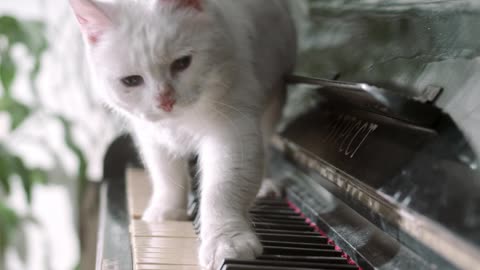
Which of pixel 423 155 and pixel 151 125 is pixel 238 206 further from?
pixel 423 155

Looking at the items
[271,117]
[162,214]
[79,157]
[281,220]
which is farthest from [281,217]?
[79,157]

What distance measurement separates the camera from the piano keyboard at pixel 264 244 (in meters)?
0.98

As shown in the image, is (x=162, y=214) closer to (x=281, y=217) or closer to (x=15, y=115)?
(x=281, y=217)

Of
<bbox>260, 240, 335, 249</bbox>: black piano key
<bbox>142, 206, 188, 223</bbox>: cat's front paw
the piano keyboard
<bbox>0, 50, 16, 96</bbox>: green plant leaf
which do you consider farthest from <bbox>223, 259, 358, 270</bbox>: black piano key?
<bbox>0, 50, 16, 96</bbox>: green plant leaf

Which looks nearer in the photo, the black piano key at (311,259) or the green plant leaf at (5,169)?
the black piano key at (311,259)

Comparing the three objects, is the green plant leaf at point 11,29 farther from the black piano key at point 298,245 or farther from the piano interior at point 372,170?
the black piano key at point 298,245

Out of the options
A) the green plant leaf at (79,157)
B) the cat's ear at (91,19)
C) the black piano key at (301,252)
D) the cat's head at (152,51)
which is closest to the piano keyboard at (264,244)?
the black piano key at (301,252)

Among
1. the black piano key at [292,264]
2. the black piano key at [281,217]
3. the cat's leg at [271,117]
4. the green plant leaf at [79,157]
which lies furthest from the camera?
the green plant leaf at [79,157]

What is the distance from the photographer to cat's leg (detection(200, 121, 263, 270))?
106 cm

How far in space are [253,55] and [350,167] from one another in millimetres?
475

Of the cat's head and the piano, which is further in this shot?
the cat's head

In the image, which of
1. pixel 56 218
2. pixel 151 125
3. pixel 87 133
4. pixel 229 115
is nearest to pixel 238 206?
pixel 229 115

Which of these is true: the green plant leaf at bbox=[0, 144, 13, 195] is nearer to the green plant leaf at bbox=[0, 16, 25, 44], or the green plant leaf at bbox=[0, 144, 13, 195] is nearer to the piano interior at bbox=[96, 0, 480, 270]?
the green plant leaf at bbox=[0, 16, 25, 44]

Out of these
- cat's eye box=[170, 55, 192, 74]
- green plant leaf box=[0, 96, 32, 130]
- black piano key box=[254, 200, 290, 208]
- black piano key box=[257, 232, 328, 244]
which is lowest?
green plant leaf box=[0, 96, 32, 130]
